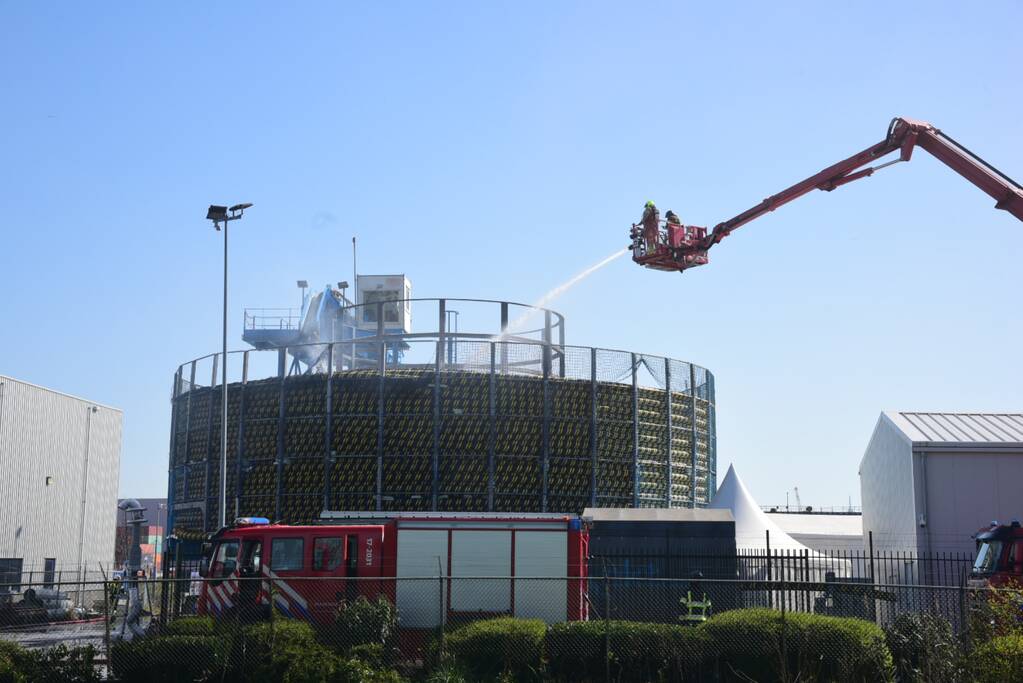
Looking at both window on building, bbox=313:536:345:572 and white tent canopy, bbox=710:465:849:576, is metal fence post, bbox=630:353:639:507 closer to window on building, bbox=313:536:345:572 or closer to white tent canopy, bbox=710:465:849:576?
white tent canopy, bbox=710:465:849:576

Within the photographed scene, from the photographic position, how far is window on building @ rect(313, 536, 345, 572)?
870 inches

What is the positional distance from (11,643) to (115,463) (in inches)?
1521

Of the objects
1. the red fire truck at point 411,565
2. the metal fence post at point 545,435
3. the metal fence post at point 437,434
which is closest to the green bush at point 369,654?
the red fire truck at point 411,565

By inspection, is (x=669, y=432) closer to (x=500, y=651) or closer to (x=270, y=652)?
(x=500, y=651)

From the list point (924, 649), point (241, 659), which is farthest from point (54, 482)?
point (924, 649)

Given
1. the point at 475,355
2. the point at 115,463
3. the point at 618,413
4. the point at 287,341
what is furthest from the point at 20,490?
the point at 618,413

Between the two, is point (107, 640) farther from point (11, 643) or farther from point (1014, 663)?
point (1014, 663)

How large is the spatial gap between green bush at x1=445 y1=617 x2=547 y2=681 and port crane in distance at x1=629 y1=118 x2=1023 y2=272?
543 inches

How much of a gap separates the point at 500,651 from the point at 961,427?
73.3 feet

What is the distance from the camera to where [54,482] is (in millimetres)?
49031

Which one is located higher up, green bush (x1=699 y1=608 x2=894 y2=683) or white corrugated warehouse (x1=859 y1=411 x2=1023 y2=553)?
white corrugated warehouse (x1=859 y1=411 x2=1023 y2=553)

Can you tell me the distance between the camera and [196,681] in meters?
17.1

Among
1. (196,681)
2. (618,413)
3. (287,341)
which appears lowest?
(196,681)

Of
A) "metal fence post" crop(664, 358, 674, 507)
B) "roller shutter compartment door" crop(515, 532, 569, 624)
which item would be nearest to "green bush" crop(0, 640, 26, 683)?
"roller shutter compartment door" crop(515, 532, 569, 624)
